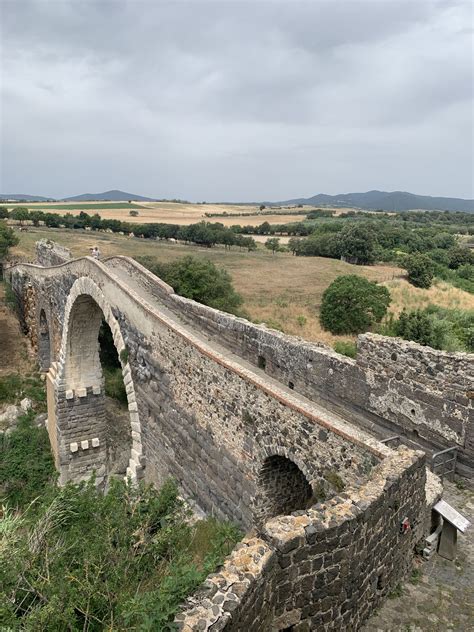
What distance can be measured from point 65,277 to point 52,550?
45.0 feet

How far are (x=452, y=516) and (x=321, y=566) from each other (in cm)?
236

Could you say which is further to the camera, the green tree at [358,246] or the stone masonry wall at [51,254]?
the green tree at [358,246]

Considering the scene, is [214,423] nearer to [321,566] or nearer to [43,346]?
[321,566]

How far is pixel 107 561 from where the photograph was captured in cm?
584

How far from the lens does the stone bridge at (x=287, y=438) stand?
154 inches

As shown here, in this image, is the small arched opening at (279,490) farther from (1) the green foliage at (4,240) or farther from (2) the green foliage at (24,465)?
(1) the green foliage at (4,240)

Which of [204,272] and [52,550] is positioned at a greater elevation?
[204,272]

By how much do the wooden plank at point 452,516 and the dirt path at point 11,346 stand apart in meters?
23.1

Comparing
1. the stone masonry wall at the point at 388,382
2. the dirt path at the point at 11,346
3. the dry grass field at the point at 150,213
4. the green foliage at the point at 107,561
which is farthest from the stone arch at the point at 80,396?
the dry grass field at the point at 150,213

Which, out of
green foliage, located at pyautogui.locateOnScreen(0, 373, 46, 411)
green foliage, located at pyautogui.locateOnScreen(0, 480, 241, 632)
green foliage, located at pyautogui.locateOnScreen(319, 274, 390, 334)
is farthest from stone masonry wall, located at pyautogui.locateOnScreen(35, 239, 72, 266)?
green foliage, located at pyautogui.locateOnScreen(0, 480, 241, 632)

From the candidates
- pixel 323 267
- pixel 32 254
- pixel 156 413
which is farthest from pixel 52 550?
pixel 323 267

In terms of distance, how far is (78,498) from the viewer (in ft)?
27.4

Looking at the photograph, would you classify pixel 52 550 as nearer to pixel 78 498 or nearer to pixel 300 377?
pixel 78 498

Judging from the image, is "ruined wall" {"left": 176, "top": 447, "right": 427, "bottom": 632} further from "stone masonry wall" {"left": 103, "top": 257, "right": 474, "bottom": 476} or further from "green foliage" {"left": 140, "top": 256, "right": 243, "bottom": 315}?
"green foliage" {"left": 140, "top": 256, "right": 243, "bottom": 315}
